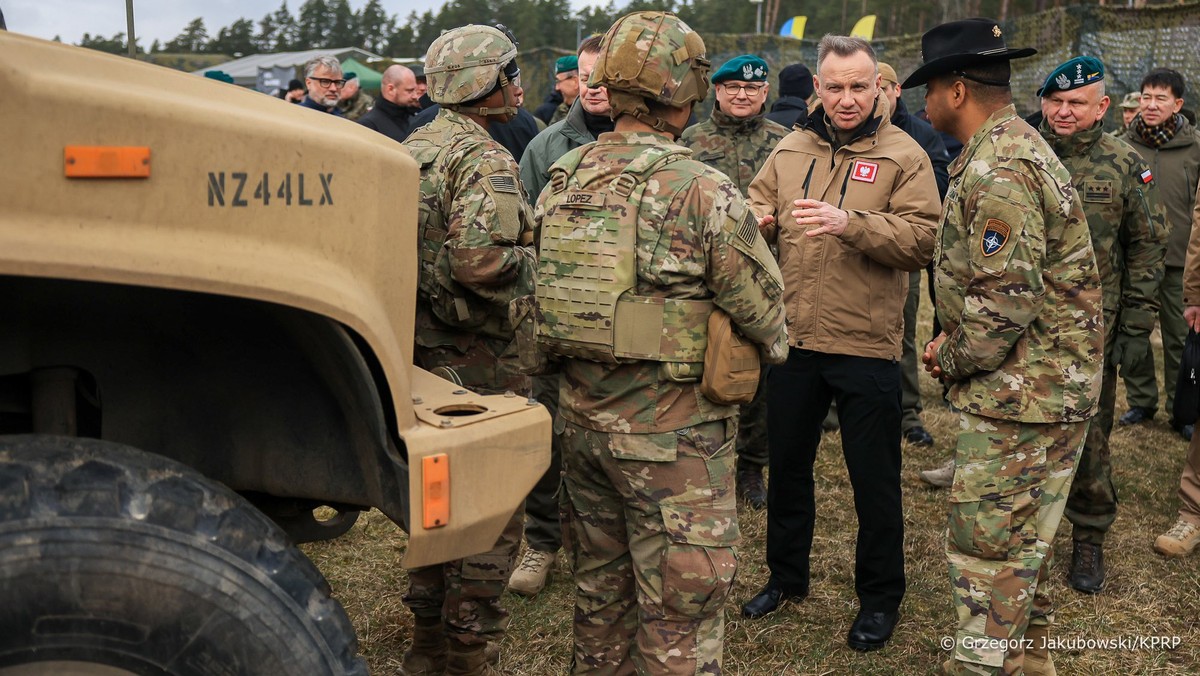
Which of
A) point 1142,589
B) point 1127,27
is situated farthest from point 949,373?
point 1127,27

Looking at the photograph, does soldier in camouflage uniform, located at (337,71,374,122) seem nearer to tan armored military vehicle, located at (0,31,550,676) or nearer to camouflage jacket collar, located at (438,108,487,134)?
camouflage jacket collar, located at (438,108,487,134)

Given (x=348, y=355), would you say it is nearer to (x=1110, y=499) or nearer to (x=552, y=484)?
(x=552, y=484)

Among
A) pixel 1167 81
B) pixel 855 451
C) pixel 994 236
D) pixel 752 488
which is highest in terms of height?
pixel 1167 81

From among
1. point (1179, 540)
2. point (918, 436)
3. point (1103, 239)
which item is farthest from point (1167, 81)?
point (1179, 540)

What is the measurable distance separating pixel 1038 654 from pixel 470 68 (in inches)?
114

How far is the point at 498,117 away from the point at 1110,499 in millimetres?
3271

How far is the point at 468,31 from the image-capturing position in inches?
149

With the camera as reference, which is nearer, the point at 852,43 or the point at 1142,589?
the point at 852,43

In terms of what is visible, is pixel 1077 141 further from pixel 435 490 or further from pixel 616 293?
pixel 435 490

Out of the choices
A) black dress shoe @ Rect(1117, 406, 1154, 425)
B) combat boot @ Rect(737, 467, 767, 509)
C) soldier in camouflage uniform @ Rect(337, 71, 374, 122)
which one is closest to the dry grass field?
combat boot @ Rect(737, 467, 767, 509)

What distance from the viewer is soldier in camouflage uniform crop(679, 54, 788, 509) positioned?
5906 mm

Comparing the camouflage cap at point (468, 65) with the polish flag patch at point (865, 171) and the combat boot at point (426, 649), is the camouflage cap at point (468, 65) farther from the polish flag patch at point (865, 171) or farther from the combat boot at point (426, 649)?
the combat boot at point (426, 649)

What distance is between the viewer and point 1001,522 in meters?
3.40

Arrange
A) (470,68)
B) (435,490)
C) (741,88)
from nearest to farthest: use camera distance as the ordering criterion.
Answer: (435,490)
(470,68)
(741,88)
